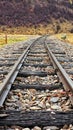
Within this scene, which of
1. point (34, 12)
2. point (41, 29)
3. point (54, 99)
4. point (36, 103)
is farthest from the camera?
point (34, 12)

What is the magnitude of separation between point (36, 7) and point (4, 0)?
1129cm

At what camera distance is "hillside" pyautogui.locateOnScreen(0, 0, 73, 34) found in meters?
81.6

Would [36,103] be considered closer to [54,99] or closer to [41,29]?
[54,99]

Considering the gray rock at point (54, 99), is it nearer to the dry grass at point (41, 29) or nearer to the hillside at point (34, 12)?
the dry grass at point (41, 29)

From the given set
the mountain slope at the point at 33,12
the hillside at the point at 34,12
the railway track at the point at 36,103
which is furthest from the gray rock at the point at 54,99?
the mountain slope at the point at 33,12

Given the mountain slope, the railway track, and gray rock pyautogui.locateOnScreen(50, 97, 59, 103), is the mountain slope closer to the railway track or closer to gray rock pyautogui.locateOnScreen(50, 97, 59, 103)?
the railway track

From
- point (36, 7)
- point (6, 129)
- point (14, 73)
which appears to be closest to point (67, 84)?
point (14, 73)

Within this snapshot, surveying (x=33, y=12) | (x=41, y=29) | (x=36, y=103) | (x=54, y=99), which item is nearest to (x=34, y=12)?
(x=33, y=12)

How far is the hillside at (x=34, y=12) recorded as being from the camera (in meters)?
81.6

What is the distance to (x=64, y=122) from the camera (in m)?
4.88

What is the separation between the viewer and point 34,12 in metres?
90.9

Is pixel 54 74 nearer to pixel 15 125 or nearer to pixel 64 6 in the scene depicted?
pixel 15 125

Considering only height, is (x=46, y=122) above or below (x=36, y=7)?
above

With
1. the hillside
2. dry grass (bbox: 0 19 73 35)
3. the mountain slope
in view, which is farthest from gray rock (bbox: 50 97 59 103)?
the mountain slope
